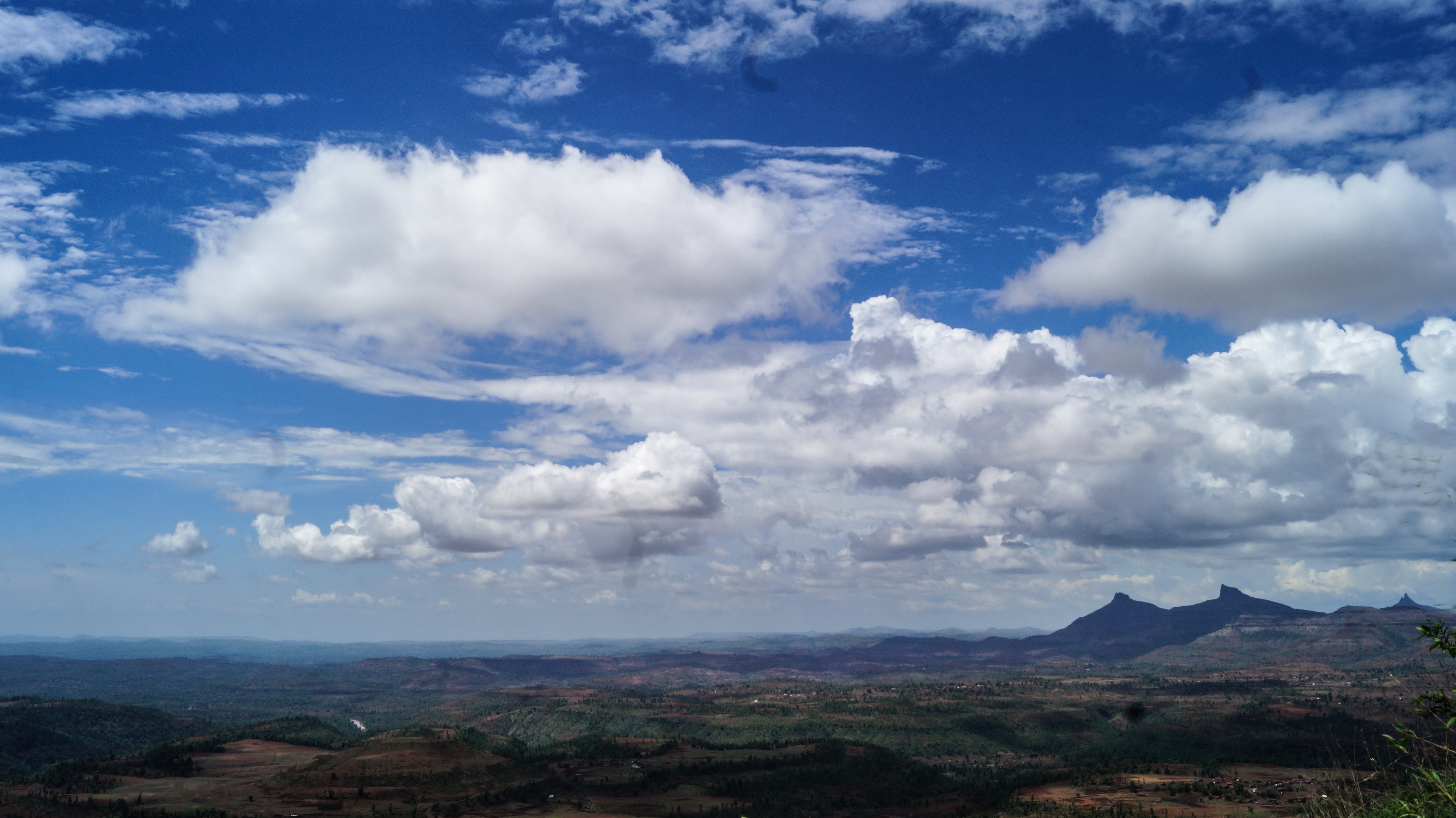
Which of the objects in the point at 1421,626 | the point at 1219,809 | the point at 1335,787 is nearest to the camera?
the point at 1421,626

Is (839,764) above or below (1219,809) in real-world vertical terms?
below

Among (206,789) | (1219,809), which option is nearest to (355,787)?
(206,789)

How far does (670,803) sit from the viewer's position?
156 meters

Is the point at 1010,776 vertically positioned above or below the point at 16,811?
below

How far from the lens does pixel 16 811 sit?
404 feet

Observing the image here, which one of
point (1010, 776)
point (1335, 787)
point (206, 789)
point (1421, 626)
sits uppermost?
point (1421, 626)

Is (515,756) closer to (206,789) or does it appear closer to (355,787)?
(355,787)

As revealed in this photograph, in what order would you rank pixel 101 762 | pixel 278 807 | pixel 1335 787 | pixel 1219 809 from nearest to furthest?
pixel 1335 787, pixel 1219 809, pixel 278 807, pixel 101 762

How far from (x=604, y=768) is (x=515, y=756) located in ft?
70.7

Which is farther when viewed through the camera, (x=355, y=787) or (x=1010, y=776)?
(x=1010, y=776)

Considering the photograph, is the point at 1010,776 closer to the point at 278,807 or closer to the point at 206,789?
the point at 278,807

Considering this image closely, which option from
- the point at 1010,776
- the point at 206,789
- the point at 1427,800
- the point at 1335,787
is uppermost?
the point at 1427,800

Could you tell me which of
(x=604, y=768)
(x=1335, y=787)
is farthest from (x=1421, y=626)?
(x=604, y=768)

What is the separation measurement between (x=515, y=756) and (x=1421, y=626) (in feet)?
682
